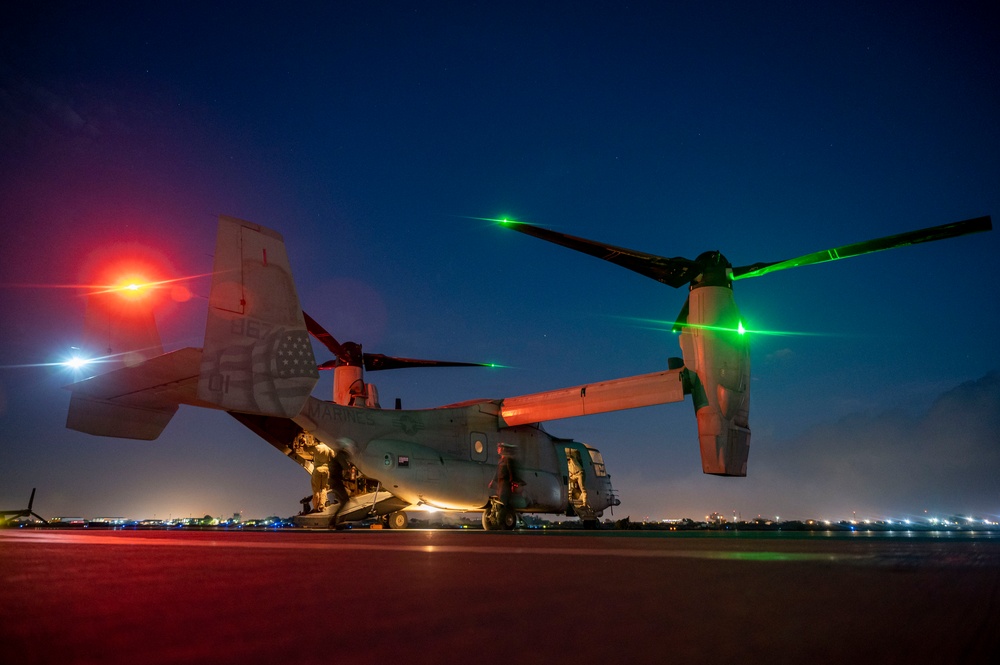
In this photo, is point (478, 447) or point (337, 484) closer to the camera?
point (337, 484)

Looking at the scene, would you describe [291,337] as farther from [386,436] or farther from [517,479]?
[517,479]

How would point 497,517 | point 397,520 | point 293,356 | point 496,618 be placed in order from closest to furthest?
point 496,618, point 293,356, point 497,517, point 397,520

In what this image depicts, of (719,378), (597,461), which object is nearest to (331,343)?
A: (597,461)

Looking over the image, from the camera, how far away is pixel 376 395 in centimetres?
2442

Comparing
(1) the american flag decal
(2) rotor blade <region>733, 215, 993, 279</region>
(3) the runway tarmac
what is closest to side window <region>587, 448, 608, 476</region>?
(2) rotor blade <region>733, 215, 993, 279</region>

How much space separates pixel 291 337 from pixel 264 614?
1052cm

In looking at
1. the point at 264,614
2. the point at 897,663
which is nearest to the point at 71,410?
the point at 264,614

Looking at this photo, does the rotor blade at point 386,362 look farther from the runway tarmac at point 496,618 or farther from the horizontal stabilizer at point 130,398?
the runway tarmac at point 496,618

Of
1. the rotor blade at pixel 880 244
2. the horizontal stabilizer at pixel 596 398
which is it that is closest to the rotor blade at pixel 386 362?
the horizontal stabilizer at pixel 596 398

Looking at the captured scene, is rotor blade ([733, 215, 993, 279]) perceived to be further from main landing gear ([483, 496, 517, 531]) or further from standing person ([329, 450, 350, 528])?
standing person ([329, 450, 350, 528])

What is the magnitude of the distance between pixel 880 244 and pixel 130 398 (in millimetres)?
20272

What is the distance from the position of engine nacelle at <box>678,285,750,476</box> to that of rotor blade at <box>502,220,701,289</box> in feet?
3.36

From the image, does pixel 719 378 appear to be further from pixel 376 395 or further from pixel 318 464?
pixel 376 395

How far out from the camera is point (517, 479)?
21781mm
